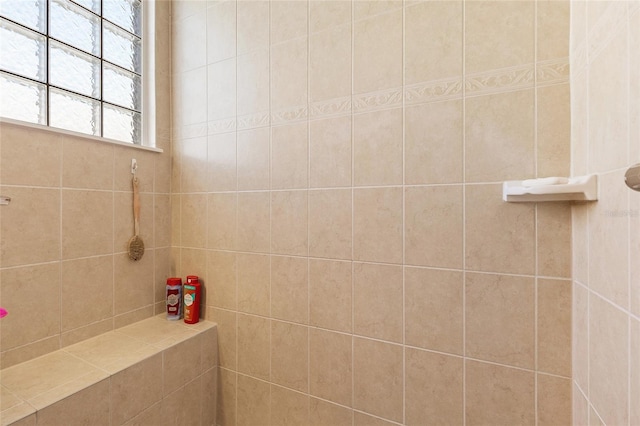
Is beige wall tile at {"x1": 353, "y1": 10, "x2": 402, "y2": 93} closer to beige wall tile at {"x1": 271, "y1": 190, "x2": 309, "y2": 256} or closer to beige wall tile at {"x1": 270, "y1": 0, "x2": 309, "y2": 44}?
beige wall tile at {"x1": 270, "y1": 0, "x2": 309, "y2": 44}

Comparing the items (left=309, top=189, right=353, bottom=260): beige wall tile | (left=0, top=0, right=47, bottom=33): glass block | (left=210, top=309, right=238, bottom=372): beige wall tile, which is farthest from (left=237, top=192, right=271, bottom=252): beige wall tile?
(left=0, top=0, right=47, bottom=33): glass block

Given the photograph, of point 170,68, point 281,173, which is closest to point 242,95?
point 281,173

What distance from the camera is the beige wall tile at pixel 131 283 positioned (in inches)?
49.0

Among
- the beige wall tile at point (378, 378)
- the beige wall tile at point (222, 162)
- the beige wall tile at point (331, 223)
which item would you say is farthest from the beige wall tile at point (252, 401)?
the beige wall tile at point (222, 162)

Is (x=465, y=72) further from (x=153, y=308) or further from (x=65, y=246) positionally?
(x=153, y=308)

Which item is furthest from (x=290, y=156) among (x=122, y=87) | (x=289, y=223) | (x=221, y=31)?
(x=122, y=87)

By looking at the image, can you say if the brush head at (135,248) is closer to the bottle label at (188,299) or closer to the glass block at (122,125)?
the bottle label at (188,299)

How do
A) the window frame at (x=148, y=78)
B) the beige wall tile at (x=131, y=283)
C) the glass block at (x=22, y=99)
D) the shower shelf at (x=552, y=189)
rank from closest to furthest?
the shower shelf at (x=552, y=189), the glass block at (x=22, y=99), the beige wall tile at (x=131, y=283), the window frame at (x=148, y=78)

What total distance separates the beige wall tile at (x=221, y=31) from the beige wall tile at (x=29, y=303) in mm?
1079

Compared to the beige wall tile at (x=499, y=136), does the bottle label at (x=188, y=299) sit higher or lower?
lower

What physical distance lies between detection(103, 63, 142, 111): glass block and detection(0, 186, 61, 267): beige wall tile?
51 centimetres

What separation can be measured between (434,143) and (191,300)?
1.20 m

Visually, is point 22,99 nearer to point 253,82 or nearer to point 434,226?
point 253,82

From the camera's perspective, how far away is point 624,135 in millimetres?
521
